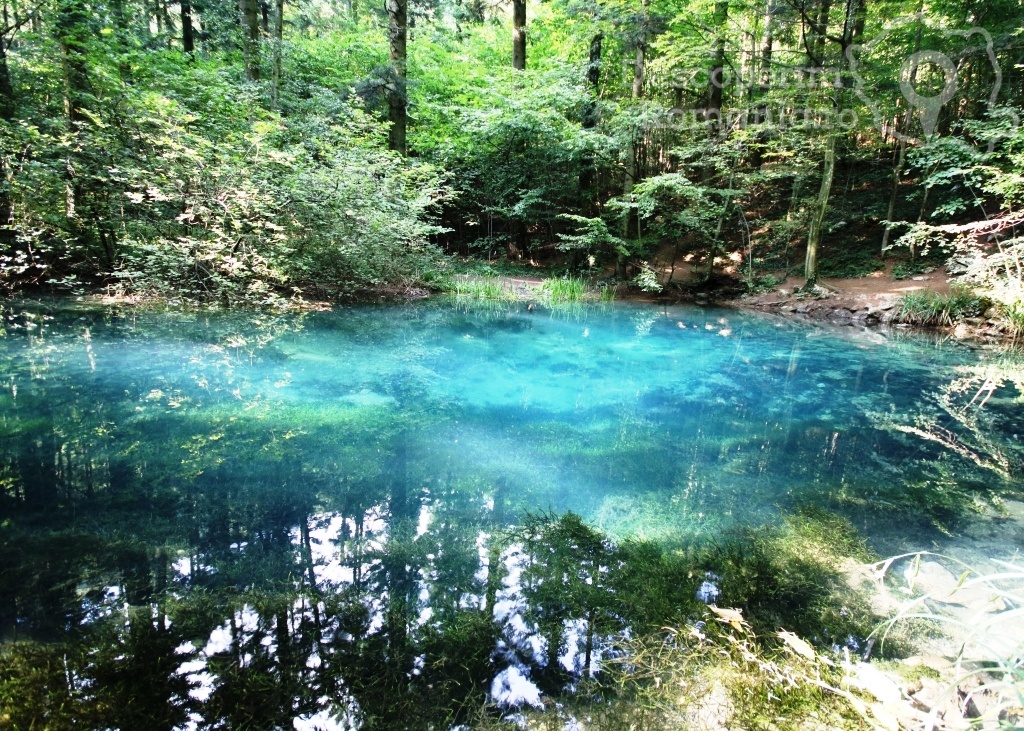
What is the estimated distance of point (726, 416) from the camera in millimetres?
5117

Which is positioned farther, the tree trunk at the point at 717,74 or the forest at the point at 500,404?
the tree trunk at the point at 717,74

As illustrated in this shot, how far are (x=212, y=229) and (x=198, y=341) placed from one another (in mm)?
2354

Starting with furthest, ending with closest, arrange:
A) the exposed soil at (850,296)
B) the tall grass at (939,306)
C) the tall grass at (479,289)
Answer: the tall grass at (479,289) < the exposed soil at (850,296) < the tall grass at (939,306)

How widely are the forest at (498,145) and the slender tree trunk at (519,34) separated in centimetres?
9

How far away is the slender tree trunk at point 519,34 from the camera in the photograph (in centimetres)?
1473

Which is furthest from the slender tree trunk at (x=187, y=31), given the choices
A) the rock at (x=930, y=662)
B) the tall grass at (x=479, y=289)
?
the rock at (x=930, y=662)

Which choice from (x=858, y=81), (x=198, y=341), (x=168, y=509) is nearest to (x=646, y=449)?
(x=168, y=509)

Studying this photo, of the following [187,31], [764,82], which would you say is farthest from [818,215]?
[187,31]

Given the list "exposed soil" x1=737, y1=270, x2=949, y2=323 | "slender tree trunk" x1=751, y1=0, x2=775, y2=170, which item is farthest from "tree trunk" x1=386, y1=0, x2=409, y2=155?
"exposed soil" x1=737, y1=270, x2=949, y2=323

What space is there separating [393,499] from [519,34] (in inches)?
610

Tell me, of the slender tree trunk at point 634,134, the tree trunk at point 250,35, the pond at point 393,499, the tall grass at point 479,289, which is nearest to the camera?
the pond at point 393,499

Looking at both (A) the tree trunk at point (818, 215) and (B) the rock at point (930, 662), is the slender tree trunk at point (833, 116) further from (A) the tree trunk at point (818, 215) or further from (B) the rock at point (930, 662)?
(B) the rock at point (930, 662)

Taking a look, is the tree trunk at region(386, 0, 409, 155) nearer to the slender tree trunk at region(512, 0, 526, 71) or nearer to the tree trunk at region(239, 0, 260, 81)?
the tree trunk at region(239, 0, 260, 81)

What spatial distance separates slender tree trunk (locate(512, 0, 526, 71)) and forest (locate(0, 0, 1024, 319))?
87 mm
